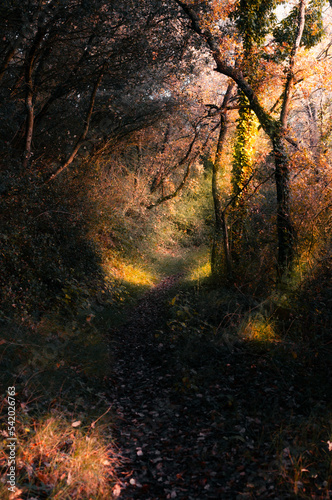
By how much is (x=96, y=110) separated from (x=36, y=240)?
7.42 m

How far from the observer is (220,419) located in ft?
16.3

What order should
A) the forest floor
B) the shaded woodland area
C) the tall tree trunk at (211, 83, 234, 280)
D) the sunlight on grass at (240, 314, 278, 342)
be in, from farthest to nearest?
1. the tall tree trunk at (211, 83, 234, 280)
2. the sunlight on grass at (240, 314, 278, 342)
3. the shaded woodland area
4. the forest floor

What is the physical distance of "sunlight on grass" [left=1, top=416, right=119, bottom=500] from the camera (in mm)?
3490

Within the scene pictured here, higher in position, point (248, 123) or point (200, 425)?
point (248, 123)

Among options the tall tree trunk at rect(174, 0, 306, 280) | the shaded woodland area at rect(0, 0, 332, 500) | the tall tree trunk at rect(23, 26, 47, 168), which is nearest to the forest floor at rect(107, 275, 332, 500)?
the shaded woodland area at rect(0, 0, 332, 500)

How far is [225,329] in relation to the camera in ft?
23.5

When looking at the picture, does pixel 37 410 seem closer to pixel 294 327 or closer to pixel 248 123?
pixel 294 327

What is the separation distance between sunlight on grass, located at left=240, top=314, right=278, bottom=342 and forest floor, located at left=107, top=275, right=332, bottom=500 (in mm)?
148

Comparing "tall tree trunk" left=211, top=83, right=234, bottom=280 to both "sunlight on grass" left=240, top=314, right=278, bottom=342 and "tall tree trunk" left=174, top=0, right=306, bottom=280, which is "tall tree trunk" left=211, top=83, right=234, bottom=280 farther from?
"sunlight on grass" left=240, top=314, right=278, bottom=342

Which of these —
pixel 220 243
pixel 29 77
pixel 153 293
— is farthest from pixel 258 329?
pixel 29 77

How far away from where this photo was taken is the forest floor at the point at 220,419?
381 centimetres

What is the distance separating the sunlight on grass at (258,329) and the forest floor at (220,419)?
5.8 inches

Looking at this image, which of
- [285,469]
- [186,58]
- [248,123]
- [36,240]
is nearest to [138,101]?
[186,58]

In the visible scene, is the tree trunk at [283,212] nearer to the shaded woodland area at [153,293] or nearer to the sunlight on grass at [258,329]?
the shaded woodland area at [153,293]
